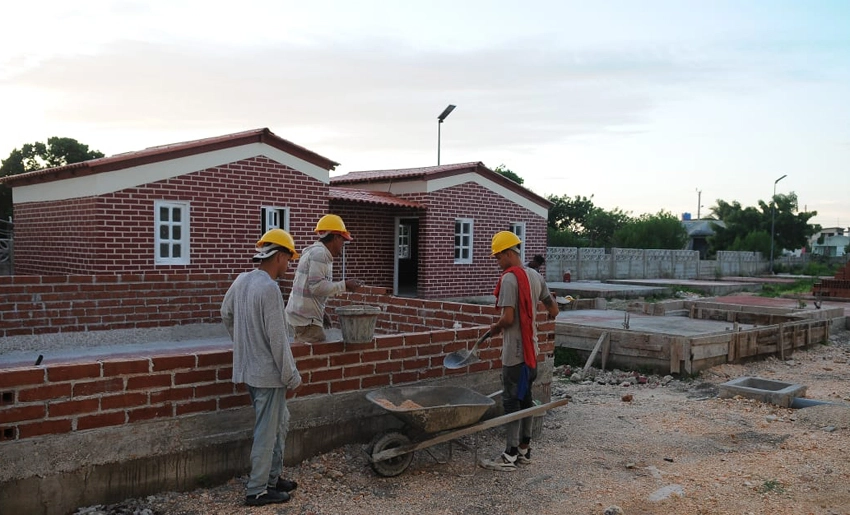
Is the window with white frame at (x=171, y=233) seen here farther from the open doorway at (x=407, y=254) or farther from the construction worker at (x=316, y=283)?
the open doorway at (x=407, y=254)

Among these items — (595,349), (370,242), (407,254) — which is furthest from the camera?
(407,254)

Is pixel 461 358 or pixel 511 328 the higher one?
pixel 511 328

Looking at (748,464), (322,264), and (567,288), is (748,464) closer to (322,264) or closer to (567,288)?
(322,264)

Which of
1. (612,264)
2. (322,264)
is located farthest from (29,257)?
(612,264)

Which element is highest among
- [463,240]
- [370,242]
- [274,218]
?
[274,218]

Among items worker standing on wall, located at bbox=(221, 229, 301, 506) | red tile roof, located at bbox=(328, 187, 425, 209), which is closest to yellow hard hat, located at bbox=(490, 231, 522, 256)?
worker standing on wall, located at bbox=(221, 229, 301, 506)

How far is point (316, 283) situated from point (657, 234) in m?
42.5

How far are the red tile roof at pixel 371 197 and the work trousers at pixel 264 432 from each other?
38.1 ft

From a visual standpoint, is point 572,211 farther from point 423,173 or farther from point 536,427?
point 536,427

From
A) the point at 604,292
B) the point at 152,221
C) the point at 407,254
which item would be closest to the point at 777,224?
the point at 604,292

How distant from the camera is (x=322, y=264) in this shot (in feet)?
18.8

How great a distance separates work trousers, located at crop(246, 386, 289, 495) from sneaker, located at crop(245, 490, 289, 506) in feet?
0.10

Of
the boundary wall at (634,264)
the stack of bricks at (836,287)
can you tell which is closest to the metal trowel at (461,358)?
the stack of bricks at (836,287)

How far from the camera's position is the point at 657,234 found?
45.2 m
